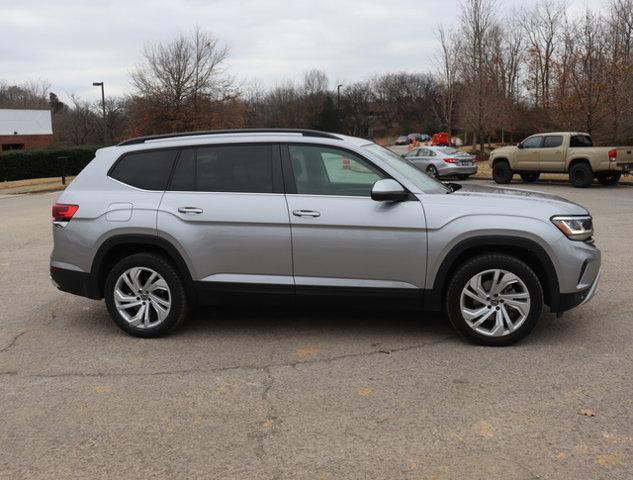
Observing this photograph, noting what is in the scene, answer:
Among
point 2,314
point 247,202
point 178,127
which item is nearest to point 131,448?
point 247,202

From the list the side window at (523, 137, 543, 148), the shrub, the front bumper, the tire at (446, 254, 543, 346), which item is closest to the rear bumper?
the tire at (446, 254, 543, 346)

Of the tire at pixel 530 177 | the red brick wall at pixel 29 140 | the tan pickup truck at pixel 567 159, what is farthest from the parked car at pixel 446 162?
the red brick wall at pixel 29 140

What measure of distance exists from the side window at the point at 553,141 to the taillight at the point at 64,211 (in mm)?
18310

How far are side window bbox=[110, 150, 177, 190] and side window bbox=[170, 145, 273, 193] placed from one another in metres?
0.11

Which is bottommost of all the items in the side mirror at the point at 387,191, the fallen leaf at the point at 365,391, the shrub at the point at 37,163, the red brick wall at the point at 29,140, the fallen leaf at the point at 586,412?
the fallen leaf at the point at 586,412

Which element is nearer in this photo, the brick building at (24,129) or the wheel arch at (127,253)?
the wheel arch at (127,253)

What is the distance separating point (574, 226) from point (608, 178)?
57.8 ft

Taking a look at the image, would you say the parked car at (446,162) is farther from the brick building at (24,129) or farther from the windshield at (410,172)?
the brick building at (24,129)

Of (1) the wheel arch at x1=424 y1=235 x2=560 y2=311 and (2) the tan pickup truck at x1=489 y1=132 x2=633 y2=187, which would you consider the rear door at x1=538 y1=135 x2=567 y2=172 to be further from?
(1) the wheel arch at x1=424 y1=235 x2=560 y2=311

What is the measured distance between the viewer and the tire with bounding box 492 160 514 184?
72.9 ft

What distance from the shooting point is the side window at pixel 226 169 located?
5098mm

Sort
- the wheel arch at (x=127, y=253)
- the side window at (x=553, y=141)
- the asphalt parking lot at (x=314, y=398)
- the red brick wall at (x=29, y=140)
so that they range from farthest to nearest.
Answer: the red brick wall at (x=29, y=140) → the side window at (x=553, y=141) → the wheel arch at (x=127, y=253) → the asphalt parking lot at (x=314, y=398)

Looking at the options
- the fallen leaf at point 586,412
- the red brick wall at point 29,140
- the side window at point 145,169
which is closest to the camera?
the fallen leaf at point 586,412

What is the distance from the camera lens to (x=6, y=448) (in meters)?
3.39
